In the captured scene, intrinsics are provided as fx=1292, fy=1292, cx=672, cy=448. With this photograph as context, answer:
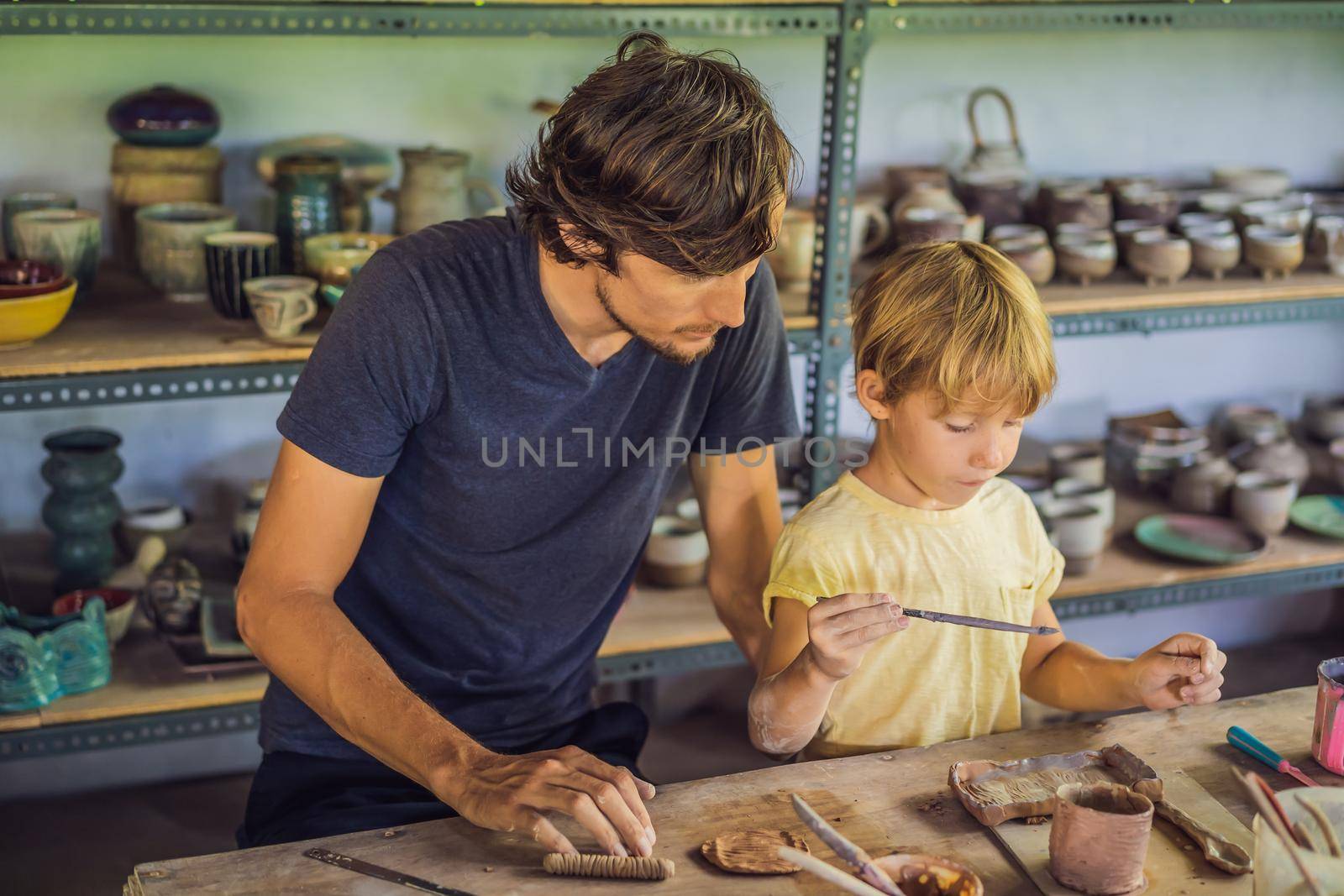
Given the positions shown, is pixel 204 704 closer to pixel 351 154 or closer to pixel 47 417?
pixel 47 417

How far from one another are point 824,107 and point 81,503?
1.35 meters

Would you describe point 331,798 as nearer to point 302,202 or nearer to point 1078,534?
point 302,202

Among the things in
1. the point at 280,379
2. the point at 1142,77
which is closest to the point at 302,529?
the point at 280,379

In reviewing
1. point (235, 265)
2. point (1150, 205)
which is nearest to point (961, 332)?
point (235, 265)

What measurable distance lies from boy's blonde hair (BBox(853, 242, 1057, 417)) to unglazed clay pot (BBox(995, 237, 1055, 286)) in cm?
95

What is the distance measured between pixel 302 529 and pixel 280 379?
0.67 meters

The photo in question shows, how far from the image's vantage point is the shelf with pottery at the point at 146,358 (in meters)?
1.78

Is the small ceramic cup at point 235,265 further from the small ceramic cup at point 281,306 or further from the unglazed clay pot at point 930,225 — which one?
the unglazed clay pot at point 930,225

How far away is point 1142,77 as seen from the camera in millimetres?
2703

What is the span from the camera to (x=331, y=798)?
54.6 inches

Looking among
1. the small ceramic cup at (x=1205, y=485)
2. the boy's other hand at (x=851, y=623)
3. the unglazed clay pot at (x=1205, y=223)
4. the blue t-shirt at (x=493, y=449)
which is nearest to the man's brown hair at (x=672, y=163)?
the blue t-shirt at (x=493, y=449)

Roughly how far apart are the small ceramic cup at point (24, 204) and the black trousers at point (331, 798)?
0.97 m

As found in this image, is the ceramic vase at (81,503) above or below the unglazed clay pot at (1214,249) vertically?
below

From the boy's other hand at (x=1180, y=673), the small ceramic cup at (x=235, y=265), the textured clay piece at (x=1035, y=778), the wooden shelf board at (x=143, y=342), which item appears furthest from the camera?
the small ceramic cup at (x=235, y=265)
